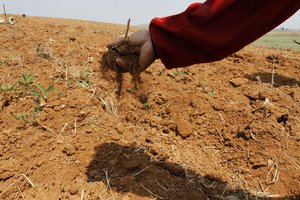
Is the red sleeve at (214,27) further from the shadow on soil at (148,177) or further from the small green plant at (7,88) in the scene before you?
the small green plant at (7,88)

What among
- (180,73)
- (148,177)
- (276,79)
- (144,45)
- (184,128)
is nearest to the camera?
(144,45)

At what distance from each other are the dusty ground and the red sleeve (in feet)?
2.52

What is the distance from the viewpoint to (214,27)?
1.50 meters

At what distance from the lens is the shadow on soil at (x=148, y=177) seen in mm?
1831

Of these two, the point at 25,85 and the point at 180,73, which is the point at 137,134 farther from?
the point at 180,73

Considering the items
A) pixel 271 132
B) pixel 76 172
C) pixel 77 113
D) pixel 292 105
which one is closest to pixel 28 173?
pixel 76 172

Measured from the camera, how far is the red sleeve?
1.44 meters

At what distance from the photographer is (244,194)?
6.57 ft

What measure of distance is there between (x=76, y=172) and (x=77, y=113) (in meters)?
0.53

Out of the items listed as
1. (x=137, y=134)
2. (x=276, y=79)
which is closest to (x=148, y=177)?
(x=137, y=134)

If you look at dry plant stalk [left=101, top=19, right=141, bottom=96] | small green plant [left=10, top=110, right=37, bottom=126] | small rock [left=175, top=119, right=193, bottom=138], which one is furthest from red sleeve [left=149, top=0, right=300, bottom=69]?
small green plant [left=10, top=110, right=37, bottom=126]

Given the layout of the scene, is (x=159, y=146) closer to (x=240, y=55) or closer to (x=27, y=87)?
(x=27, y=87)

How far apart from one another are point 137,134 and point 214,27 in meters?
1.04

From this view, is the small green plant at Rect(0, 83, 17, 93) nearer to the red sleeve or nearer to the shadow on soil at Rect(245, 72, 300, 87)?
the red sleeve
